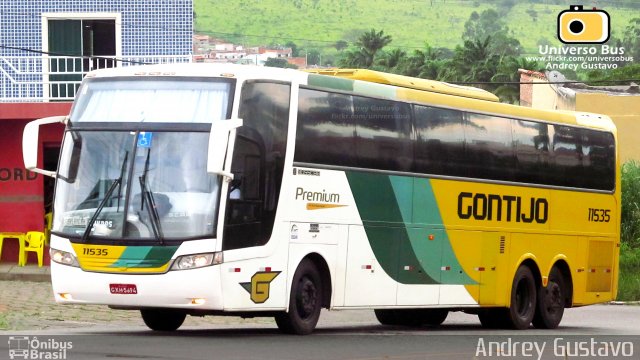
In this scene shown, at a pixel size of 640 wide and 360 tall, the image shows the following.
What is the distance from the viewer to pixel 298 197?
16.8 meters

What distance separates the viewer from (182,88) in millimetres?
16250

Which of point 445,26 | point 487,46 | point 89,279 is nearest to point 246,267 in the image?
point 89,279

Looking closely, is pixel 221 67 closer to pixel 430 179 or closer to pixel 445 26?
pixel 430 179

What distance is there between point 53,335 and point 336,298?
365 cm

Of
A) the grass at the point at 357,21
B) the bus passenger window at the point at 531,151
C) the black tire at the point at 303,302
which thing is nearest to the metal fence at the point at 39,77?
the bus passenger window at the point at 531,151

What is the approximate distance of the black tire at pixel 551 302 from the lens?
22.1m

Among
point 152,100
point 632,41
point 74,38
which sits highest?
point 632,41

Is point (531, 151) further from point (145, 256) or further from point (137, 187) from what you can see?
point (145, 256)

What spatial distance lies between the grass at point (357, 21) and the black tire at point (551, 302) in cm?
11284

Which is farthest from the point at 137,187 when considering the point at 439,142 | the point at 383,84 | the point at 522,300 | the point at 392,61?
the point at 392,61

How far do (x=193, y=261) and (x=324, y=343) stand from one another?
1.73 m

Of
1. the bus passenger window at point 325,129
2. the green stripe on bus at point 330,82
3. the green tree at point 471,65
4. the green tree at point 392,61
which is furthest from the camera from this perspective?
the green tree at point 392,61

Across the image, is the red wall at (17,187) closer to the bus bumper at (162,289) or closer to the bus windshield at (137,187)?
the bus windshield at (137,187)

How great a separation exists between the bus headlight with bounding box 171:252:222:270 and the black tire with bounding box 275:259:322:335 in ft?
4.82
